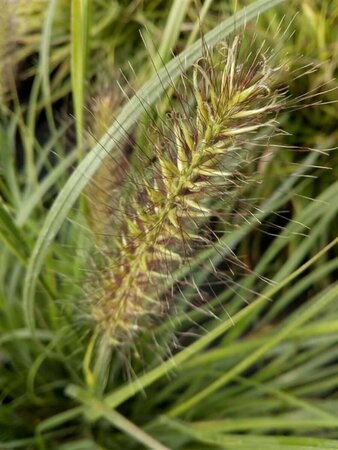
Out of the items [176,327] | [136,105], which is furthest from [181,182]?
[176,327]

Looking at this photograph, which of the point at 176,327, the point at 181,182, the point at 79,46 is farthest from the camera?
the point at 176,327

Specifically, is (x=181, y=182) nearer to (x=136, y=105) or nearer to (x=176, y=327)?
(x=136, y=105)

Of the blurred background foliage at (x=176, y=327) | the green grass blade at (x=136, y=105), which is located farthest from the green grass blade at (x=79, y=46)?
the green grass blade at (x=136, y=105)

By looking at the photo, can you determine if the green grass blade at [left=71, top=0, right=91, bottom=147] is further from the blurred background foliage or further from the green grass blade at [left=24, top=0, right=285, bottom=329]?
the green grass blade at [left=24, top=0, right=285, bottom=329]

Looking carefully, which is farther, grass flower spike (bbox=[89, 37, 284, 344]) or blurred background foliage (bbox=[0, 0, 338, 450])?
blurred background foliage (bbox=[0, 0, 338, 450])

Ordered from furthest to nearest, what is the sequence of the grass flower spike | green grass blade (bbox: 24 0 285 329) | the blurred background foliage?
the blurred background foliage < green grass blade (bbox: 24 0 285 329) < the grass flower spike

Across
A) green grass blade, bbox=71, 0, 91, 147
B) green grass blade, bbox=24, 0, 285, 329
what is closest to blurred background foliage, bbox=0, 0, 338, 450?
green grass blade, bbox=71, 0, 91, 147

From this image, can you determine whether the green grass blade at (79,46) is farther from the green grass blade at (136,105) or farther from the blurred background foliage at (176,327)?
the green grass blade at (136,105)

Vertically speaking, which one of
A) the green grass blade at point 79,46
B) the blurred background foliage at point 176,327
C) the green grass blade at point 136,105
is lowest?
the blurred background foliage at point 176,327

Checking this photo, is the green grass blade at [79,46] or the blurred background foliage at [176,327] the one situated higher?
the green grass blade at [79,46]
